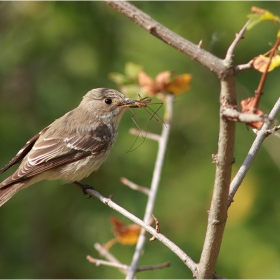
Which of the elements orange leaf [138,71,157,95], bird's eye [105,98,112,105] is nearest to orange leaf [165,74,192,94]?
orange leaf [138,71,157,95]

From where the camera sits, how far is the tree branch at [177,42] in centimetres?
171

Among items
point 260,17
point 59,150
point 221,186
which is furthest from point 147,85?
point 260,17

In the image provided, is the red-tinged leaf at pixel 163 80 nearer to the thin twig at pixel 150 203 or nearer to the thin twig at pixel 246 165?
the thin twig at pixel 150 203

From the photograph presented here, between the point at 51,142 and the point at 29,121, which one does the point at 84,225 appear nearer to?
the point at 29,121

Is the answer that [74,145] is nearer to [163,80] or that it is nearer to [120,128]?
[120,128]

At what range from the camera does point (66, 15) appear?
21.9 feet

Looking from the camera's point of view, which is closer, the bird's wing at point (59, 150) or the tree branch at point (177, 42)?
the tree branch at point (177, 42)

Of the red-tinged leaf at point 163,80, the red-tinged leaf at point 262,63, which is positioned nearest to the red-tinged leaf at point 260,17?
the red-tinged leaf at point 262,63

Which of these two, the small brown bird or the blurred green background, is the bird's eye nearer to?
the small brown bird

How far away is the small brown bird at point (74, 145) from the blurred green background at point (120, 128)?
1.16m

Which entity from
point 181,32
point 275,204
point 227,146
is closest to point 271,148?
point 275,204

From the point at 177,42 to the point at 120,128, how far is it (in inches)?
→ 191

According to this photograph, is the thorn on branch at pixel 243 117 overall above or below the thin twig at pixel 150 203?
below

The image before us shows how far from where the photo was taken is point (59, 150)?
199 inches
